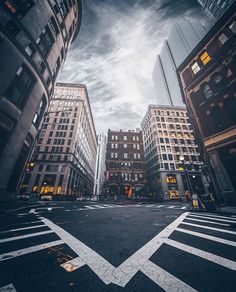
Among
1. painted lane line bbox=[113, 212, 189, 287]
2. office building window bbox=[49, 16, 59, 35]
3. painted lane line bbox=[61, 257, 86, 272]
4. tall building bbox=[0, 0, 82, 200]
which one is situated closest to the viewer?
painted lane line bbox=[113, 212, 189, 287]

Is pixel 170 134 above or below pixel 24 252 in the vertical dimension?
above

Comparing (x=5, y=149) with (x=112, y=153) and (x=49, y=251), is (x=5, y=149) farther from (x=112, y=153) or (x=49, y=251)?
(x=112, y=153)

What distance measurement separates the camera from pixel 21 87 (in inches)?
560

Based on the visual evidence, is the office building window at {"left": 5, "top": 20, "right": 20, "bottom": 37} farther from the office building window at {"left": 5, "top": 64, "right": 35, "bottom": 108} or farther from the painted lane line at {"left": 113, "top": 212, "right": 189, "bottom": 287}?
the painted lane line at {"left": 113, "top": 212, "right": 189, "bottom": 287}

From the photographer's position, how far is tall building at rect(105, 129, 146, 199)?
165 feet

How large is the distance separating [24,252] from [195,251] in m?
4.05

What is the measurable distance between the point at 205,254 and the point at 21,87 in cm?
1884

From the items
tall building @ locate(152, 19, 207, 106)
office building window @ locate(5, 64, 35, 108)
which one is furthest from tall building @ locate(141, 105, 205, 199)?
tall building @ locate(152, 19, 207, 106)

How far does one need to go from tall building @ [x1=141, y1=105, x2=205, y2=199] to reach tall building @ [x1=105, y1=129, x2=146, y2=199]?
13.7 feet

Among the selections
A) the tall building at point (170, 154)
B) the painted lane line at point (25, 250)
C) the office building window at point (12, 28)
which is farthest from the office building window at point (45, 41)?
the tall building at point (170, 154)

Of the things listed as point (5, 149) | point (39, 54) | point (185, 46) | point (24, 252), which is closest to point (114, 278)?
point (24, 252)

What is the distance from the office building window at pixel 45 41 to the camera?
1694 cm

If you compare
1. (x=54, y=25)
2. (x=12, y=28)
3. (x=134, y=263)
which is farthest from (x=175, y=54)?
(x=134, y=263)

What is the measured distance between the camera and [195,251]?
3.27 metres
